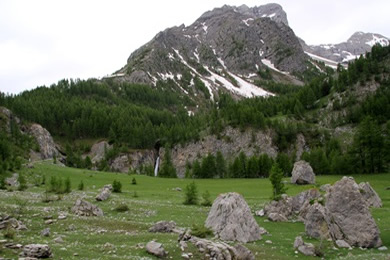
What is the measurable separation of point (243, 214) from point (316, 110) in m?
148

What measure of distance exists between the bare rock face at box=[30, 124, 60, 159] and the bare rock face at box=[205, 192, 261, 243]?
12223 cm

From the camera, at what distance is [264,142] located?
154 m

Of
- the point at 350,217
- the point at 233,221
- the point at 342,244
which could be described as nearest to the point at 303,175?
the point at 350,217

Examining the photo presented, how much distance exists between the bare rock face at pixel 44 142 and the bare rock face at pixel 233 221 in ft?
401

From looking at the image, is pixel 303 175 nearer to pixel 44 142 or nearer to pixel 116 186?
pixel 116 186

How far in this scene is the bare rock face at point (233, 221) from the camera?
30.2 meters

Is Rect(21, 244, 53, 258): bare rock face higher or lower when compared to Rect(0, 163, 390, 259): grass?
higher

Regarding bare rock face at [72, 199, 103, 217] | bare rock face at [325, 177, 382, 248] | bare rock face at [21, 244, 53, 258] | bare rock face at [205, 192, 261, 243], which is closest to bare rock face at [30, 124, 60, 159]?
bare rock face at [72, 199, 103, 217]

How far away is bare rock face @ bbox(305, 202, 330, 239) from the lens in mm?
30594

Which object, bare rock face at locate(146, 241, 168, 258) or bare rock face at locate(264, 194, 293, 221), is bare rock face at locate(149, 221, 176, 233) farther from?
bare rock face at locate(264, 194, 293, 221)

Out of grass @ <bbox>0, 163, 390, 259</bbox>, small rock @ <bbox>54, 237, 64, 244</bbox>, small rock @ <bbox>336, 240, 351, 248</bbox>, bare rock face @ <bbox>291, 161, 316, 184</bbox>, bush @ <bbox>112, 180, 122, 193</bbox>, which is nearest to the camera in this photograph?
grass @ <bbox>0, 163, 390, 259</bbox>

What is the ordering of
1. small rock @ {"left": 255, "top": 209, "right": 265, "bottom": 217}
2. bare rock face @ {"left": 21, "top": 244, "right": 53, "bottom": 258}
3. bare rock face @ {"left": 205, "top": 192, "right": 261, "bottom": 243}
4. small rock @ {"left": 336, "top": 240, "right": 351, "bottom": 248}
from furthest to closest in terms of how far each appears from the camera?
small rock @ {"left": 255, "top": 209, "right": 265, "bottom": 217}, bare rock face @ {"left": 205, "top": 192, "right": 261, "bottom": 243}, small rock @ {"left": 336, "top": 240, "right": 351, "bottom": 248}, bare rock face @ {"left": 21, "top": 244, "right": 53, "bottom": 258}

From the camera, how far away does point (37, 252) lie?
59.1 feet

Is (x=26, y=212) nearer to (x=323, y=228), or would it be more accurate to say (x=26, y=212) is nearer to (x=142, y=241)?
(x=142, y=241)
